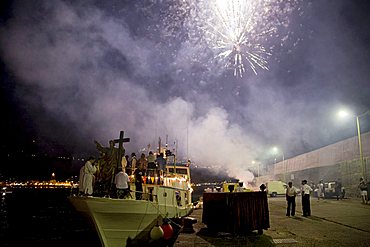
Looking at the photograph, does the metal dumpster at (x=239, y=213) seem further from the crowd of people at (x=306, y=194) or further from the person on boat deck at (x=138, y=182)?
the crowd of people at (x=306, y=194)

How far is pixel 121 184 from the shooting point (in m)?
10.4

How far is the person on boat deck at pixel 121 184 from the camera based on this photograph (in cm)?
1039

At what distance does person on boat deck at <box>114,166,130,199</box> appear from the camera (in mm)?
10391

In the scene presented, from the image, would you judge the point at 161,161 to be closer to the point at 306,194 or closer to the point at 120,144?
the point at 120,144

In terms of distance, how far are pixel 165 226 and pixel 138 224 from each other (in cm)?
121

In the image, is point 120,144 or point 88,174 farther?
point 120,144

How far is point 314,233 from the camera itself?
10648mm

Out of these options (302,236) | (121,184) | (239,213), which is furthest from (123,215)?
(302,236)

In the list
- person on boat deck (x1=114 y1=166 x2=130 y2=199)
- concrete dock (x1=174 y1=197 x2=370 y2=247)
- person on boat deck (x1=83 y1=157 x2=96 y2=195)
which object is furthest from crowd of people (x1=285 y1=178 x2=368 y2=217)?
person on boat deck (x1=83 y1=157 x2=96 y2=195)

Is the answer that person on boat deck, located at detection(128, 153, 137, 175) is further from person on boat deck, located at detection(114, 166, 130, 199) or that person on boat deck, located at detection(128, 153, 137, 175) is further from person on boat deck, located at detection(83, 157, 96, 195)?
person on boat deck, located at detection(83, 157, 96, 195)

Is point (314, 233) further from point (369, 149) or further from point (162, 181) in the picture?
point (369, 149)

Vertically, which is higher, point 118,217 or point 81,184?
point 81,184

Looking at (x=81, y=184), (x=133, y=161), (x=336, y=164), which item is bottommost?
(x=81, y=184)

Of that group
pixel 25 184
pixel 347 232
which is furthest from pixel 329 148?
pixel 25 184
